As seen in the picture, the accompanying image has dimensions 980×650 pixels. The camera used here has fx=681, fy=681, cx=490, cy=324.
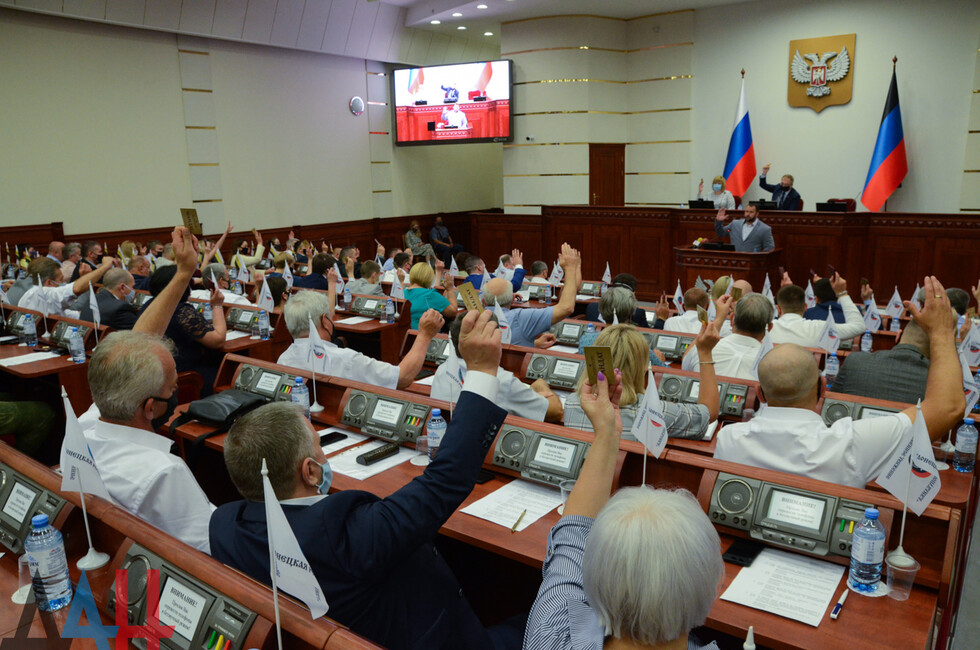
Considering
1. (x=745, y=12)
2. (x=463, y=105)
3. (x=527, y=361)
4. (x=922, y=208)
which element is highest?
(x=745, y=12)

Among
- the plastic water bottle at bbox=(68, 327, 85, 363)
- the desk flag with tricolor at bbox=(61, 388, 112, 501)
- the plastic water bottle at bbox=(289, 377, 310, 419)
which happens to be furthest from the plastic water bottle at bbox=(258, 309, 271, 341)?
the desk flag with tricolor at bbox=(61, 388, 112, 501)

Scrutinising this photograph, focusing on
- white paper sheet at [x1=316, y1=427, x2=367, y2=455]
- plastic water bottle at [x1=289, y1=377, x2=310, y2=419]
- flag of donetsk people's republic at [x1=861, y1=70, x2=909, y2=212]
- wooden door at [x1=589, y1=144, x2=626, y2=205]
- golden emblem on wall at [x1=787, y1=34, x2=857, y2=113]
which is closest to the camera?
white paper sheet at [x1=316, y1=427, x2=367, y2=455]

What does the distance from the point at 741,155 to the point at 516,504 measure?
9065 mm

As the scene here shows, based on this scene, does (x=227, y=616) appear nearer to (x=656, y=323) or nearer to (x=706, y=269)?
(x=656, y=323)

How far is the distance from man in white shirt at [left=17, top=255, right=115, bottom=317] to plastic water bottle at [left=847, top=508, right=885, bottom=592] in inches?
217

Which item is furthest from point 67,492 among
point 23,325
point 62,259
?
point 62,259

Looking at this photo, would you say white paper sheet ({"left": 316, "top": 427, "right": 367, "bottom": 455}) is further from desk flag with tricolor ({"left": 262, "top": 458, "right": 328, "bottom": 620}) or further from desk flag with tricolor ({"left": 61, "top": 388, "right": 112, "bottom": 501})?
desk flag with tricolor ({"left": 262, "top": 458, "right": 328, "bottom": 620})

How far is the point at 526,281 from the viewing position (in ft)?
23.9

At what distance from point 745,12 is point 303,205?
7.37m

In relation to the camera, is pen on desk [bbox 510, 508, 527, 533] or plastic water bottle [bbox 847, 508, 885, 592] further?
pen on desk [bbox 510, 508, 527, 533]

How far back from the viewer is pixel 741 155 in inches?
395

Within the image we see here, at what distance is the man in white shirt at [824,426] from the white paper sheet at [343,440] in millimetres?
1549

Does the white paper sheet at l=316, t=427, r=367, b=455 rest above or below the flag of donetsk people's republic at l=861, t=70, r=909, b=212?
below

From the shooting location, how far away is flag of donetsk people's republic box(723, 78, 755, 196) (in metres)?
9.97
